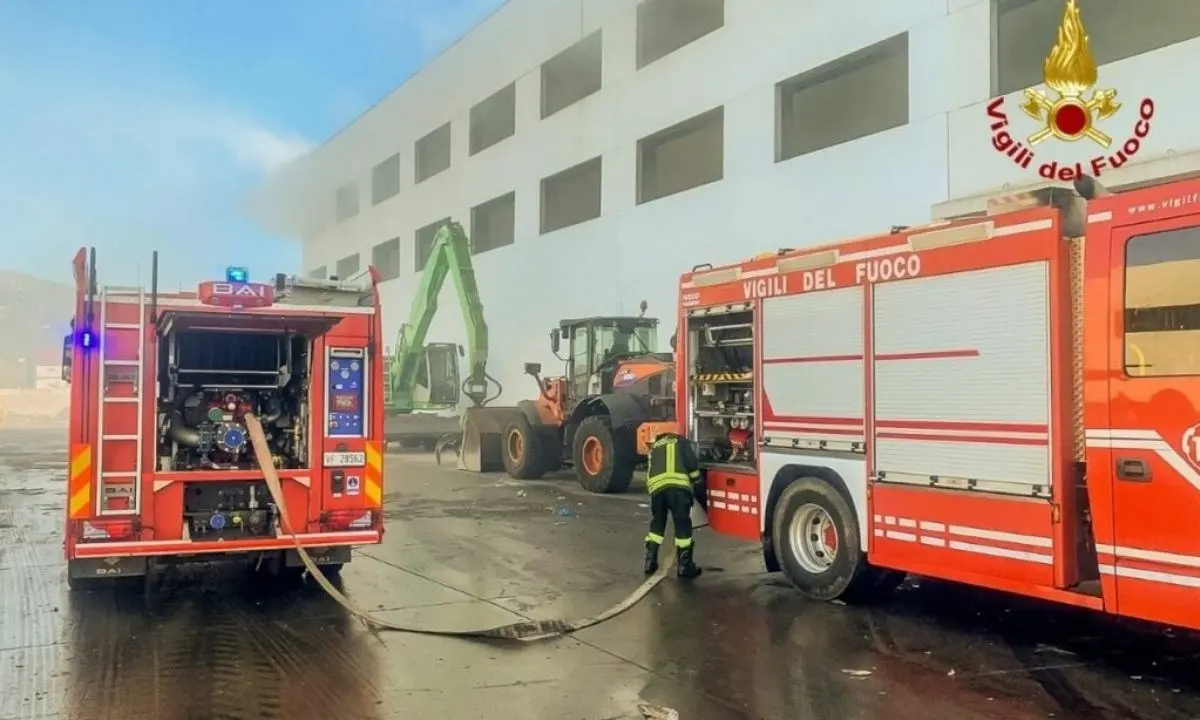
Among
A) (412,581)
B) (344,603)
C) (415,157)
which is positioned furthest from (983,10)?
(415,157)

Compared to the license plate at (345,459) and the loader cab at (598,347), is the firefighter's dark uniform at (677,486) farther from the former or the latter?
the loader cab at (598,347)

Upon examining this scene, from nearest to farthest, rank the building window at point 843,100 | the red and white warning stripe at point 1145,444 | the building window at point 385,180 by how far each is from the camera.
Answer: the red and white warning stripe at point 1145,444
the building window at point 843,100
the building window at point 385,180

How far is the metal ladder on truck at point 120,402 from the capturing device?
6.69 m

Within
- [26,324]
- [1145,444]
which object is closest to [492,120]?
[1145,444]

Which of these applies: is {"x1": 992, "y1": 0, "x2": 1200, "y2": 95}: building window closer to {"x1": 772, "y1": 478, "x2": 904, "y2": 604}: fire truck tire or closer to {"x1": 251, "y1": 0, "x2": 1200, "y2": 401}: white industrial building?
{"x1": 251, "y1": 0, "x2": 1200, "y2": 401}: white industrial building

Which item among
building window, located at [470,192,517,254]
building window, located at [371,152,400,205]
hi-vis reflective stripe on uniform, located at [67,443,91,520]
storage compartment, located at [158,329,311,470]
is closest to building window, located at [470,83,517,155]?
building window, located at [470,192,517,254]

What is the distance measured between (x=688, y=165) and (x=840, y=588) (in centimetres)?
1654

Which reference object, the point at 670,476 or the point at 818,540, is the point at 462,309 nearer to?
the point at 670,476

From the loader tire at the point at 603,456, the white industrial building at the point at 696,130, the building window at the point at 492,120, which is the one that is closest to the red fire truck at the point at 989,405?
the loader tire at the point at 603,456

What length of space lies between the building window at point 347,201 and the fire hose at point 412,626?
34343 millimetres

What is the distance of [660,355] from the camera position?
1636cm

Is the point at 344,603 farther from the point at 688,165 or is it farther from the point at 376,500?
the point at 688,165

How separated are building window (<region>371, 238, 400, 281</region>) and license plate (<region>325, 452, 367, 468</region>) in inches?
1154

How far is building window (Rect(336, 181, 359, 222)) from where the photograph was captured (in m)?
40.5
